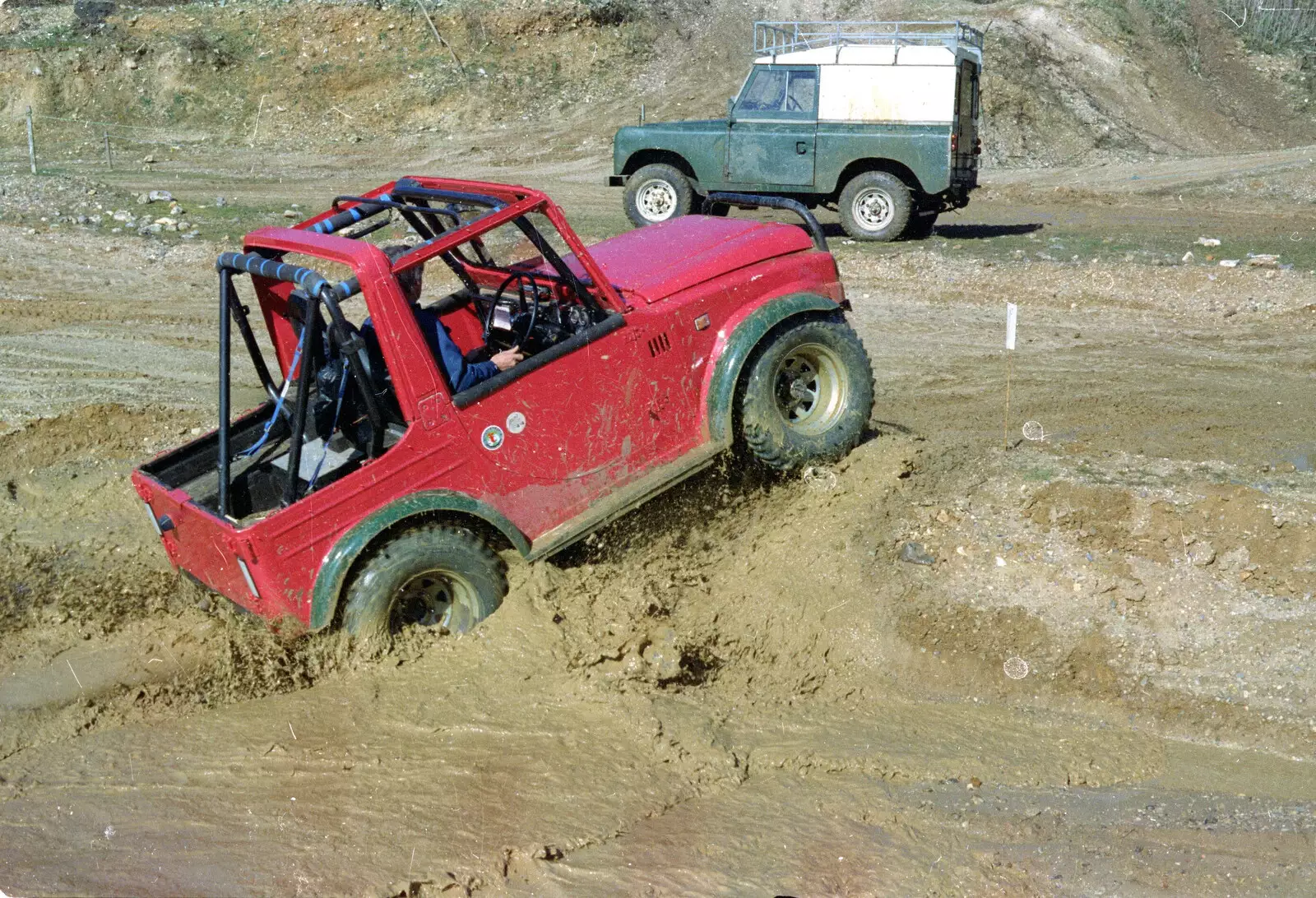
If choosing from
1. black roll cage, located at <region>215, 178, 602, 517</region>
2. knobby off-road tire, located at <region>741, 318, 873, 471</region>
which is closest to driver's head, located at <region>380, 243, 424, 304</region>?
black roll cage, located at <region>215, 178, 602, 517</region>

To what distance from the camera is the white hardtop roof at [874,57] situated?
14.7 metres

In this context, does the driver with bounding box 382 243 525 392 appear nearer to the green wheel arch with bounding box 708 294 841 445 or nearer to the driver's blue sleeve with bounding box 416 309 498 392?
the driver's blue sleeve with bounding box 416 309 498 392

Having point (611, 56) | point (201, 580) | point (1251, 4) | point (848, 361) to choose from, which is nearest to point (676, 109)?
point (611, 56)

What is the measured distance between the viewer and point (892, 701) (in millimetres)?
5484

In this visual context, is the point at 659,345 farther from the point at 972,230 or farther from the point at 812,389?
the point at 972,230

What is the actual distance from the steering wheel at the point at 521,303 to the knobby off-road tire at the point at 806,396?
43.6 inches

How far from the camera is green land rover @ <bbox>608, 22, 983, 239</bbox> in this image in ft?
48.6

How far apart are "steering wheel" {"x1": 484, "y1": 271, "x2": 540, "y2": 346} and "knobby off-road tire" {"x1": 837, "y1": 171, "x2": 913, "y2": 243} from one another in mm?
9847

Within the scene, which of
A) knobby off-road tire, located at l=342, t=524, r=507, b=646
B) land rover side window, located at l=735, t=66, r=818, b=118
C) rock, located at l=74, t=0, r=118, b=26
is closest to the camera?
knobby off-road tire, located at l=342, t=524, r=507, b=646

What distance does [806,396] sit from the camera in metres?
6.52

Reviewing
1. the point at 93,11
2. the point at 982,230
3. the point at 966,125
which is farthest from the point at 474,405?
the point at 93,11

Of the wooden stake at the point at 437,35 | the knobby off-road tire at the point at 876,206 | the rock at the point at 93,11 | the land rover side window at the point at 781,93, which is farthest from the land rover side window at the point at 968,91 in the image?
the rock at the point at 93,11

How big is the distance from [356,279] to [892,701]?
2973 millimetres

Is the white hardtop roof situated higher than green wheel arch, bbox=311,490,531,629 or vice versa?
the white hardtop roof
